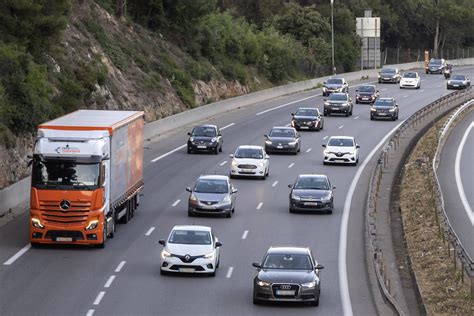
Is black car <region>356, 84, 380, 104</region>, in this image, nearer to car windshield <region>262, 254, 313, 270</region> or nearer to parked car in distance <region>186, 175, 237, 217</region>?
parked car in distance <region>186, 175, 237, 217</region>

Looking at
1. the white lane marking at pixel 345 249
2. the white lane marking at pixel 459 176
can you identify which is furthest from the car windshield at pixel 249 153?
the white lane marking at pixel 459 176

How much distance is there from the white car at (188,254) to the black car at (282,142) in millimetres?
28683

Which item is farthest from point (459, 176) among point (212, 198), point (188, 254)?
point (188, 254)

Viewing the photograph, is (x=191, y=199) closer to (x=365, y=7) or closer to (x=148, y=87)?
(x=148, y=87)

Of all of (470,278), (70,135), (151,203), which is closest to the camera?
(470,278)

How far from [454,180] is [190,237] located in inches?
931

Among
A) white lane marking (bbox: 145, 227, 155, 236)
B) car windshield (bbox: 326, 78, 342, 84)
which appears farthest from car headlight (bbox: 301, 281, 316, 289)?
car windshield (bbox: 326, 78, 342, 84)

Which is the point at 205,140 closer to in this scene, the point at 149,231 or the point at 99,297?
the point at 149,231

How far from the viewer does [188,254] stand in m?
32.5

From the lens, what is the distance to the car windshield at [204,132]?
61.8 meters

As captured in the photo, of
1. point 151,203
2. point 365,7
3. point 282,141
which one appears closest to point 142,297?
point 151,203

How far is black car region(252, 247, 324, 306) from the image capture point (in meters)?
28.7

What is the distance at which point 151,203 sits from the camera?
4619 cm

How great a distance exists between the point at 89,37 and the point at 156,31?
1700 cm
